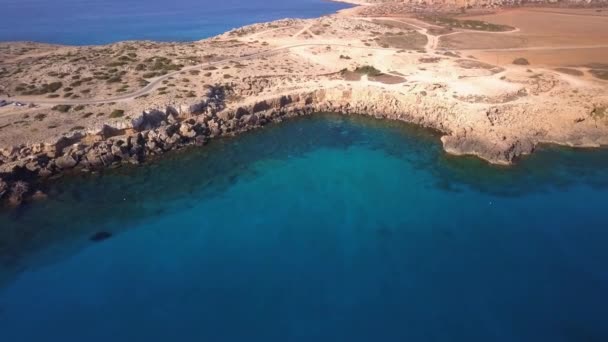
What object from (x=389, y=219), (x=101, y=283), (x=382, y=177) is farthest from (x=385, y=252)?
(x=101, y=283)

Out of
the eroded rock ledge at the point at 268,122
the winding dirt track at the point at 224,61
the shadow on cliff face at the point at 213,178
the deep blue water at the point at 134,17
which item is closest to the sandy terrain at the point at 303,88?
the eroded rock ledge at the point at 268,122

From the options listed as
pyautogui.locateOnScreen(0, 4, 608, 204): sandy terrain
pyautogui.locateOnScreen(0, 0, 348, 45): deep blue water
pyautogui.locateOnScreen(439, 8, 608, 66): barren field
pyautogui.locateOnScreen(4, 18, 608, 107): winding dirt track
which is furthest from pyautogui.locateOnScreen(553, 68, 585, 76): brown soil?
pyautogui.locateOnScreen(0, 0, 348, 45): deep blue water

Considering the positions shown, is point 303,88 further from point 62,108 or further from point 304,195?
point 62,108

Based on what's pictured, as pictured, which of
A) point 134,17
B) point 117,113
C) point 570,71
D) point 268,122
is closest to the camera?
point 117,113

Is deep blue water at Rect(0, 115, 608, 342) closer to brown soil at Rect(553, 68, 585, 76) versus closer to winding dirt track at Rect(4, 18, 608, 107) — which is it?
winding dirt track at Rect(4, 18, 608, 107)

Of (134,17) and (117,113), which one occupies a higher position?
(134,17)

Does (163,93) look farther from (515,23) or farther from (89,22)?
(89,22)

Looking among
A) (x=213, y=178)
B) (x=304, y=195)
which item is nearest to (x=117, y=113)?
(x=213, y=178)
